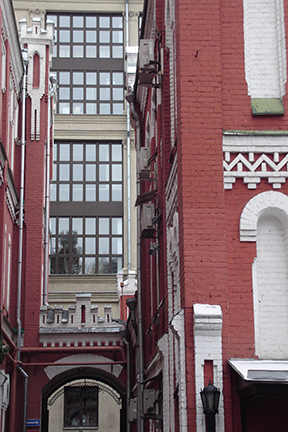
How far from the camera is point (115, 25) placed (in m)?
42.9

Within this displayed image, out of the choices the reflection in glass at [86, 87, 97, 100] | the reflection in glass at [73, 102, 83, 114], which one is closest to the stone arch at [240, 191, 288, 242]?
the reflection in glass at [73, 102, 83, 114]

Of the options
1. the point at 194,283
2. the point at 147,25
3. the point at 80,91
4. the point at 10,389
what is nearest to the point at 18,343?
the point at 10,389

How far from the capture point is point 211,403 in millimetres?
9609

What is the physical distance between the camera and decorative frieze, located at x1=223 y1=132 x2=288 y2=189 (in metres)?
11.0

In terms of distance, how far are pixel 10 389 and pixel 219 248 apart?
14106mm

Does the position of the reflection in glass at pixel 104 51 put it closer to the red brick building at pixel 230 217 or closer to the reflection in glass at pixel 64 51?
the reflection in glass at pixel 64 51

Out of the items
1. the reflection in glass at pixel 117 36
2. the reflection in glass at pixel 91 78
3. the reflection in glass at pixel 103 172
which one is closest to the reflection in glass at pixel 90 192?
the reflection in glass at pixel 103 172

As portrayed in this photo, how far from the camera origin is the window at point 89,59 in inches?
1683

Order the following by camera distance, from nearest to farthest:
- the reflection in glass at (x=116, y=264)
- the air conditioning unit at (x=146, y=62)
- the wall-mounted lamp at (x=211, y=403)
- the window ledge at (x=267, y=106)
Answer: the wall-mounted lamp at (x=211, y=403), the window ledge at (x=267, y=106), the air conditioning unit at (x=146, y=62), the reflection in glass at (x=116, y=264)

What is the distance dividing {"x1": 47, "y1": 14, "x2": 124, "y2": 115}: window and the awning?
33.7 meters

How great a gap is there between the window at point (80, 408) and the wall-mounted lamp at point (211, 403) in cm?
2902

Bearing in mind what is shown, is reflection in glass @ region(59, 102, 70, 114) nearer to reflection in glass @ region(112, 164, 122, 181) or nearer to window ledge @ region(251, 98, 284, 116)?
reflection in glass @ region(112, 164, 122, 181)

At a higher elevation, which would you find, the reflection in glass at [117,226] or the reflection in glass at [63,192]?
the reflection in glass at [63,192]

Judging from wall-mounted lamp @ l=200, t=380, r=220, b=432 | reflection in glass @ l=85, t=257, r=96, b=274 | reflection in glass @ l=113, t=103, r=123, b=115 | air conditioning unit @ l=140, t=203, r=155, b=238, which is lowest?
wall-mounted lamp @ l=200, t=380, r=220, b=432
